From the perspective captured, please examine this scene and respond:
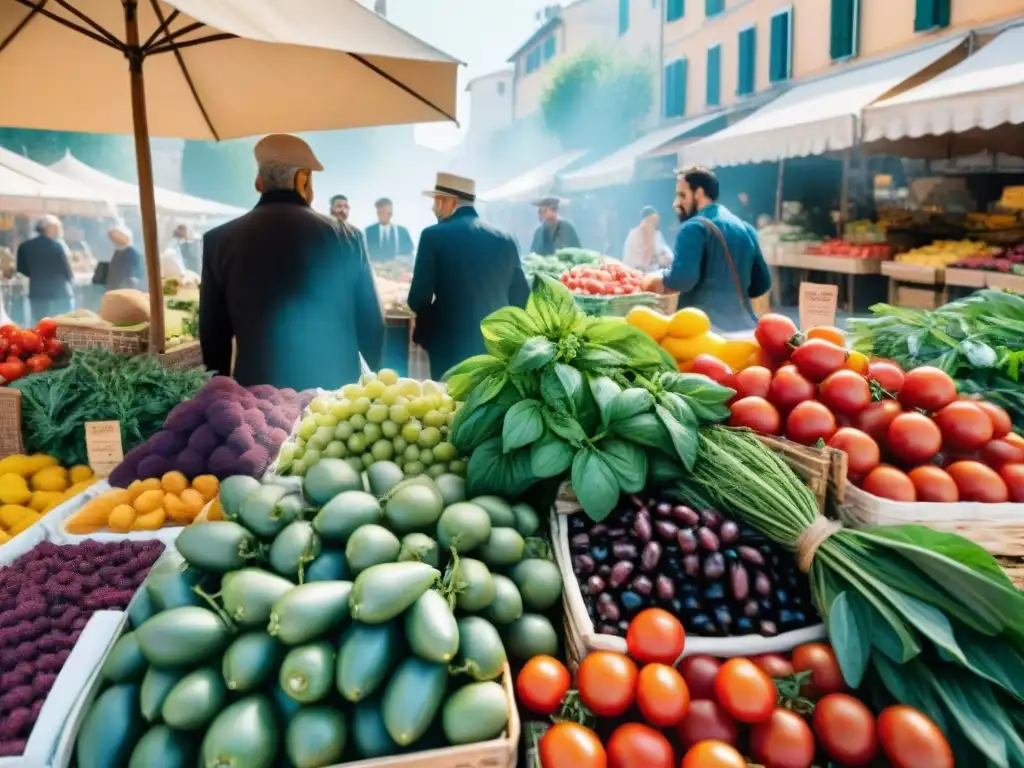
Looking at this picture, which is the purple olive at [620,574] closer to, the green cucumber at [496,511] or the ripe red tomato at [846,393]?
the green cucumber at [496,511]

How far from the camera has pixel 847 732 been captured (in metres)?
1.34

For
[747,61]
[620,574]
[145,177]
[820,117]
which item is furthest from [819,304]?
[747,61]

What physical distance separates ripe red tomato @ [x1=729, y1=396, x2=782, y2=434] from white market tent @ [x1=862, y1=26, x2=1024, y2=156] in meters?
4.99

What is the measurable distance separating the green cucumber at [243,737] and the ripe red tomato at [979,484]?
1.54m

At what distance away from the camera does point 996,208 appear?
8922 mm

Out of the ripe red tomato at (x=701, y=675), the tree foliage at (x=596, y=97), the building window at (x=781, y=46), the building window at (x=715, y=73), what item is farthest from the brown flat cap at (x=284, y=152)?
the tree foliage at (x=596, y=97)

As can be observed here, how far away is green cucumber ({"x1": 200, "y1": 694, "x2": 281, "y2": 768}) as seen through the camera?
1.19m

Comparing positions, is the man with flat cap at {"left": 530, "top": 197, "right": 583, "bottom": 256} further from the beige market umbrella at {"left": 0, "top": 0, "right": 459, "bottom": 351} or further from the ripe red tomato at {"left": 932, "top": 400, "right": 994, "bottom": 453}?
the ripe red tomato at {"left": 932, "top": 400, "right": 994, "bottom": 453}

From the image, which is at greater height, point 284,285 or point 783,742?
point 284,285

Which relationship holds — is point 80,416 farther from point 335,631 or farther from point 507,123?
point 507,123

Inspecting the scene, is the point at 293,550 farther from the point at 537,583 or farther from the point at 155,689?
the point at 537,583

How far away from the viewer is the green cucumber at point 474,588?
4.73 feet

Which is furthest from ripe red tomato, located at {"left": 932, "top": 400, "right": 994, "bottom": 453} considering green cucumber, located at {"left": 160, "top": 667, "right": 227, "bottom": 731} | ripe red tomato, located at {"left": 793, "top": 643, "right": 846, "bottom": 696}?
green cucumber, located at {"left": 160, "top": 667, "right": 227, "bottom": 731}

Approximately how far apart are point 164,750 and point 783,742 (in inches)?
40.7
